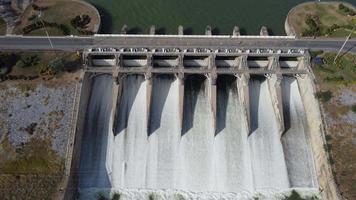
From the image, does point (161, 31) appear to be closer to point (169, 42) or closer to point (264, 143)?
point (169, 42)

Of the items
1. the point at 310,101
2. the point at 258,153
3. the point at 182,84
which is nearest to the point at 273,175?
the point at 258,153

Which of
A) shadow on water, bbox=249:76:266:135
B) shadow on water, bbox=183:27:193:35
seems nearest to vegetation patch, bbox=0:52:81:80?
shadow on water, bbox=183:27:193:35

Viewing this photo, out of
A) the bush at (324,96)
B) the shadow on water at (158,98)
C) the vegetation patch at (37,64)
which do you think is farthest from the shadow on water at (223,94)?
the vegetation patch at (37,64)

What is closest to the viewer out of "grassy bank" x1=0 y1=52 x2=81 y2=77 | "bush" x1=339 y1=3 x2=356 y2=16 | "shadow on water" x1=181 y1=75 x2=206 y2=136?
"grassy bank" x1=0 y1=52 x2=81 y2=77

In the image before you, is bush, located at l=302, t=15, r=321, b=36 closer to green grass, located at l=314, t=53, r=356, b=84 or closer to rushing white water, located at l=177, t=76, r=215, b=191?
green grass, located at l=314, t=53, r=356, b=84

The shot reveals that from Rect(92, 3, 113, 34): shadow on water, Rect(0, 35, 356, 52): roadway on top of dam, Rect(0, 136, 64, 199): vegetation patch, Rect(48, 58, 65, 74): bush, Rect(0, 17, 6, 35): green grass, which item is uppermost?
Rect(92, 3, 113, 34): shadow on water

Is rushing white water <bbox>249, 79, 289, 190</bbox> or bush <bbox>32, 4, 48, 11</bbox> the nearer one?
rushing white water <bbox>249, 79, 289, 190</bbox>

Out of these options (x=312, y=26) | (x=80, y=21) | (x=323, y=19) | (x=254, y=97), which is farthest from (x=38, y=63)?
(x=323, y=19)
